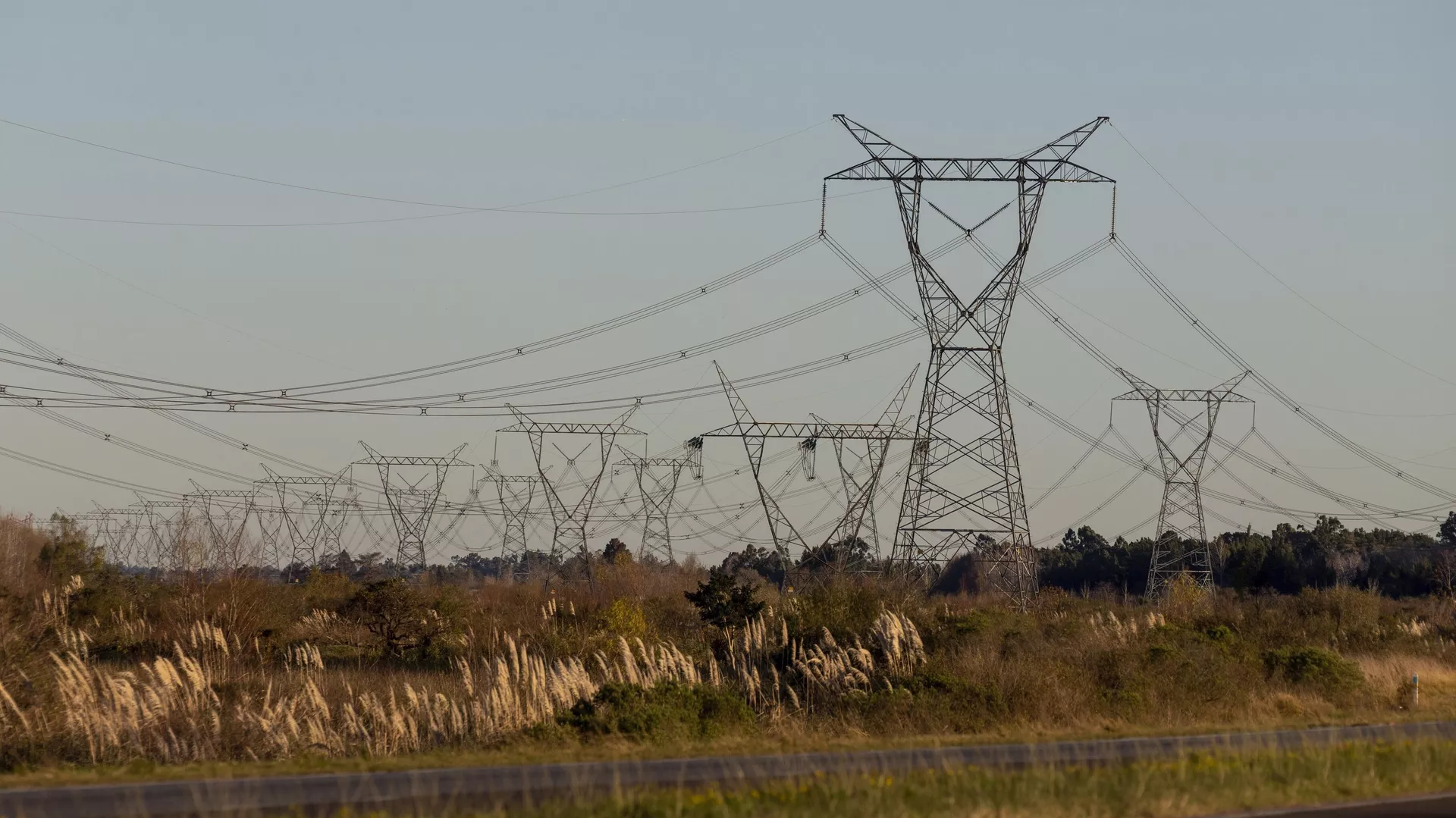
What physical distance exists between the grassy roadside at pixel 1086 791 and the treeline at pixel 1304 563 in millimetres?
62607

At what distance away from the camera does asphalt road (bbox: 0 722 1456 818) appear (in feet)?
60.9

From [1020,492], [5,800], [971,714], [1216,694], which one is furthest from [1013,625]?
[5,800]

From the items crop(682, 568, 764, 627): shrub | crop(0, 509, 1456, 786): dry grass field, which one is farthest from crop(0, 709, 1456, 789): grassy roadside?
crop(682, 568, 764, 627): shrub

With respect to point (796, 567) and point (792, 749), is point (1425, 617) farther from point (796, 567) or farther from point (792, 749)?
point (792, 749)

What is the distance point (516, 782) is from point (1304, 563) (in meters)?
96.4

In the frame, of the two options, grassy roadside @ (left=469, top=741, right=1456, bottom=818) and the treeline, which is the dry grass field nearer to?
grassy roadside @ (left=469, top=741, right=1456, bottom=818)

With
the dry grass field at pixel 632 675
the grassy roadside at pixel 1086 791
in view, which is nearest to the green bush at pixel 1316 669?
the dry grass field at pixel 632 675

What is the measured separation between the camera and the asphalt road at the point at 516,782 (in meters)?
18.6

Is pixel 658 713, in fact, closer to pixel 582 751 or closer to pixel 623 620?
pixel 582 751

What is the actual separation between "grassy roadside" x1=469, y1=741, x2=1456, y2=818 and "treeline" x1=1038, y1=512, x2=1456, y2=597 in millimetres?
62607

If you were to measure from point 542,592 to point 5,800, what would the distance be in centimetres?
5623

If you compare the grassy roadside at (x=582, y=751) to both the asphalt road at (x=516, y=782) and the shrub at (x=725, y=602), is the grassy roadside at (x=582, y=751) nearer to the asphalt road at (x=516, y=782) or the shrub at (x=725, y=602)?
the asphalt road at (x=516, y=782)

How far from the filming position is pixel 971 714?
32.3 meters

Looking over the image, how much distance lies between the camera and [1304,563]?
106m
